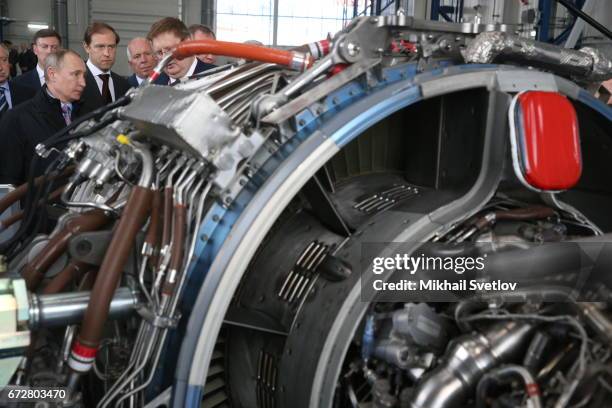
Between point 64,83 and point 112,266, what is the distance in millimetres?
1970

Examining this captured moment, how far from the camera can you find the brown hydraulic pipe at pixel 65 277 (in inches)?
67.2

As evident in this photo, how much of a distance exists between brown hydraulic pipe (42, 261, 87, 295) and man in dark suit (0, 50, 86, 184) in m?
1.61

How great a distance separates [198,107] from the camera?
159 centimetres

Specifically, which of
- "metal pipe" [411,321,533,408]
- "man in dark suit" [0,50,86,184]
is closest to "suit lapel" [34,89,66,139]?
"man in dark suit" [0,50,86,184]

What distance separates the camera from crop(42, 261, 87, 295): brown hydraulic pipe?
171cm

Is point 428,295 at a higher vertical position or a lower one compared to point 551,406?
higher

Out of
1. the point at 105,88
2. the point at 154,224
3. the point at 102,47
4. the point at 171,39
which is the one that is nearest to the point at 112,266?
the point at 154,224

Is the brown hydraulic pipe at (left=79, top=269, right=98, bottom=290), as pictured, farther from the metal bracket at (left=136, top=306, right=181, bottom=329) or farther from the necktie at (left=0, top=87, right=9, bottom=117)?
the necktie at (left=0, top=87, right=9, bottom=117)

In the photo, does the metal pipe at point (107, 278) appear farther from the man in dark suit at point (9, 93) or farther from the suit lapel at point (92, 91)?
the man in dark suit at point (9, 93)

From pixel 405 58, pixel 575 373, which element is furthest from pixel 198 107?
pixel 575 373

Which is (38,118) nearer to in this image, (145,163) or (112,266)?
(145,163)

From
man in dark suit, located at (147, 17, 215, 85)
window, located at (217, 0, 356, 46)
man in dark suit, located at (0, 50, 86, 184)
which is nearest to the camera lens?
man in dark suit, located at (0, 50, 86, 184)

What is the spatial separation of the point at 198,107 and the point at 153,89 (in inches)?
11.2

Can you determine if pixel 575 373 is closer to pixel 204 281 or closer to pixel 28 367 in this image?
pixel 204 281
